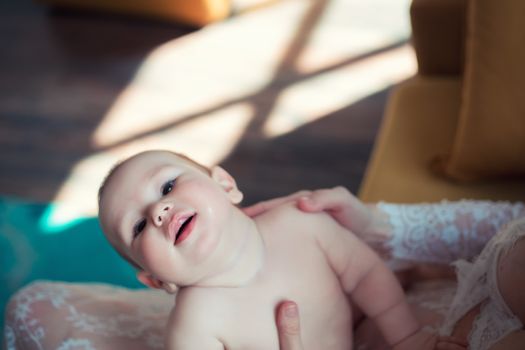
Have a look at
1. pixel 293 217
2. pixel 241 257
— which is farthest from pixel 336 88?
pixel 241 257

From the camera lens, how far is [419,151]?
134cm

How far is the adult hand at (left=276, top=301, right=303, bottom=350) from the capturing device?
91 centimetres

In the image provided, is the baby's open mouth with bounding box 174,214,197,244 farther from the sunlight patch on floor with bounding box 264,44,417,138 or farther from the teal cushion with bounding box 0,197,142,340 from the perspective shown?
the sunlight patch on floor with bounding box 264,44,417,138

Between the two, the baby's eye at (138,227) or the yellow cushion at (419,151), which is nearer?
the baby's eye at (138,227)

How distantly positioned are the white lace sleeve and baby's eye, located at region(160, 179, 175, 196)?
37 cm

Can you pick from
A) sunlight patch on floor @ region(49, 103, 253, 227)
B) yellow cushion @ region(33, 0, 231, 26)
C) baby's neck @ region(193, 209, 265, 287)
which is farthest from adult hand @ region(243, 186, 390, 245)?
yellow cushion @ region(33, 0, 231, 26)

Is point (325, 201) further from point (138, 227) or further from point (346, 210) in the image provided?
point (138, 227)

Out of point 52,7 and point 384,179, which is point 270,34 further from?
point 384,179

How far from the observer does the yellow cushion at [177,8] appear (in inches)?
97.9

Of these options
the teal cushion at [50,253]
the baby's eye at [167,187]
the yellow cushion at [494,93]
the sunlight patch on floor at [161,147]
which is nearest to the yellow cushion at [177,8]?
the sunlight patch on floor at [161,147]

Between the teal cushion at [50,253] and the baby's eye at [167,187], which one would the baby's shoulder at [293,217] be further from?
the teal cushion at [50,253]

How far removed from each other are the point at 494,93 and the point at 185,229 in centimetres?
59

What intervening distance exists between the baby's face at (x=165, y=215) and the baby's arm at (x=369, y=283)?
18 centimetres

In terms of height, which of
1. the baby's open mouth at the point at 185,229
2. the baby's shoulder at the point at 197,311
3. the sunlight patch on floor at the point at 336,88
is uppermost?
the baby's open mouth at the point at 185,229
